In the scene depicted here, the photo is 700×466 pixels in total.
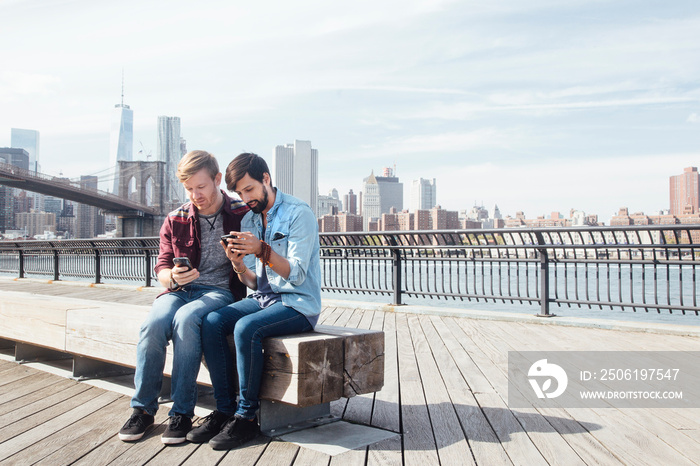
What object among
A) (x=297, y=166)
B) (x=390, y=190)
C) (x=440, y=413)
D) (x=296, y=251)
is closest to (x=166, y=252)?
(x=296, y=251)

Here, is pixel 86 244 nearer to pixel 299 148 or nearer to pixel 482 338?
pixel 482 338

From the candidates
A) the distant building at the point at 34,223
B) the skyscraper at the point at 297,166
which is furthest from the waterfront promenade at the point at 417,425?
the skyscraper at the point at 297,166

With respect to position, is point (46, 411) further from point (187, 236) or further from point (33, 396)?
point (187, 236)

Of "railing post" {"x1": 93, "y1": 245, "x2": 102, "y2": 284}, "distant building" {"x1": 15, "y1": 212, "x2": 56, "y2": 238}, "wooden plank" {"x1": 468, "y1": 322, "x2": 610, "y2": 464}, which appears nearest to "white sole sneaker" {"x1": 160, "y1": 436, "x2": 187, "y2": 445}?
"wooden plank" {"x1": 468, "y1": 322, "x2": 610, "y2": 464}

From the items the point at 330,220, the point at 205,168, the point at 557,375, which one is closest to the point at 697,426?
the point at 557,375

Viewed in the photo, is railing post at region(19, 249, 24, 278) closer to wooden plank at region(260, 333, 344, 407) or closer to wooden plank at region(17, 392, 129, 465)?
wooden plank at region(17, 392, 129, 465)

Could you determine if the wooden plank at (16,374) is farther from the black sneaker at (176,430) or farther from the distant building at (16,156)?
the distant building at (16,156)

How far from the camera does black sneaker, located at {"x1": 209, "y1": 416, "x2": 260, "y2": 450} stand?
7.33 ft

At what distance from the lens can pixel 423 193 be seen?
492ft

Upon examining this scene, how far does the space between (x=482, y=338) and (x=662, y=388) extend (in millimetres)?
1640

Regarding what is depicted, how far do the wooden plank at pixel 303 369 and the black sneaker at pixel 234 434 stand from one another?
0.13 metres

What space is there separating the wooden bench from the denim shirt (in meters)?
0.15

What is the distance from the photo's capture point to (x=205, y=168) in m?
2.77

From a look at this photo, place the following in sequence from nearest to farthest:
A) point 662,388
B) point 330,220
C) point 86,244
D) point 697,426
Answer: point 697,426, point 662,388, point 86,244, point 330,220
